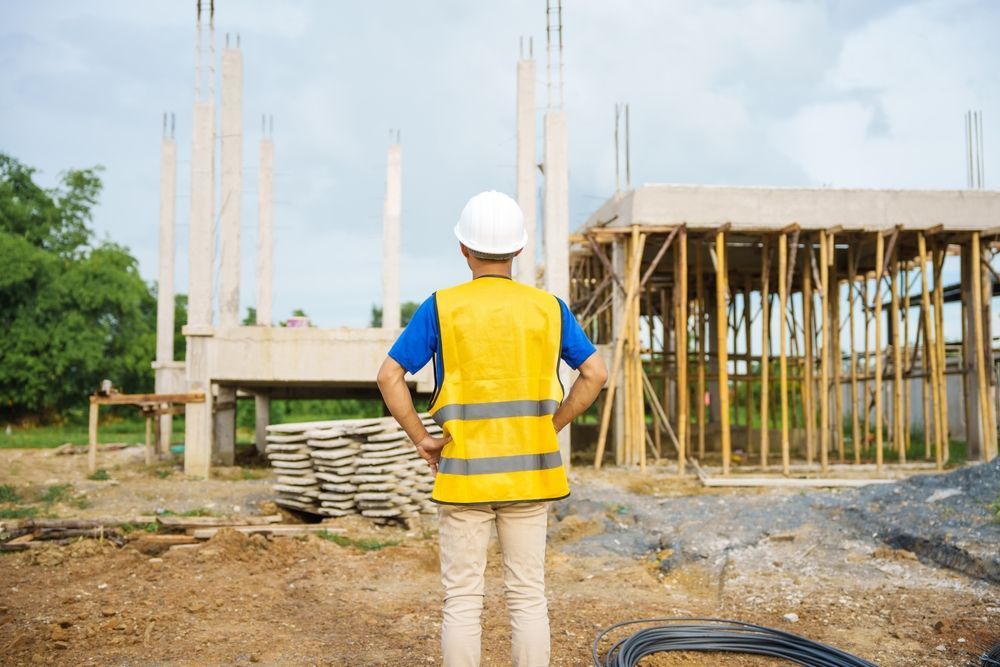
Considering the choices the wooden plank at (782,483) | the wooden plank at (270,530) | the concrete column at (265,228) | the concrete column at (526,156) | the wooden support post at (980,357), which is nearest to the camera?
the wooden plank at (270,530)

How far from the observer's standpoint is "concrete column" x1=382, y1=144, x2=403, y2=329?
537 inches

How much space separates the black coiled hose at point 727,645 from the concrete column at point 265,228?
13.4m

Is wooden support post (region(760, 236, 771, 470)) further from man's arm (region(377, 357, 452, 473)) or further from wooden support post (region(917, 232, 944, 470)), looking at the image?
man's arm (region(377, 357, 452, 473))

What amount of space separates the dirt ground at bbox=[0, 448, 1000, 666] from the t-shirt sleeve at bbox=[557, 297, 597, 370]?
1.99 m

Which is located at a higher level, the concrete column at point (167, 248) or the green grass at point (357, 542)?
the concrete column at point (167, 248)

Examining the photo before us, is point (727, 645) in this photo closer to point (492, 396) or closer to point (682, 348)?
point (492, 396)

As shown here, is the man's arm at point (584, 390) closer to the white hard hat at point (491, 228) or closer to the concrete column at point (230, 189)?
the white hard hat at point (491, 228)

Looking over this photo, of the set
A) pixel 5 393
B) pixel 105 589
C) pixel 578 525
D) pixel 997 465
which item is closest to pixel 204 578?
pixel 105 589

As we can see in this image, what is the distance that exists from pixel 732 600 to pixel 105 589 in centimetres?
464

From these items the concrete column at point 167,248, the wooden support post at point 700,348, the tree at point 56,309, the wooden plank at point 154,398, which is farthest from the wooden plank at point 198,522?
the tree at point 56,309

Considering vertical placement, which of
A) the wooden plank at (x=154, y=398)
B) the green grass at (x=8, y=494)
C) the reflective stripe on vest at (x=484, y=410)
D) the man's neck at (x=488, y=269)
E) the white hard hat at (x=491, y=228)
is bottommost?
the green grass at (x=8, y=494)

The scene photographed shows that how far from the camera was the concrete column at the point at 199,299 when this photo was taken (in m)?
12.4

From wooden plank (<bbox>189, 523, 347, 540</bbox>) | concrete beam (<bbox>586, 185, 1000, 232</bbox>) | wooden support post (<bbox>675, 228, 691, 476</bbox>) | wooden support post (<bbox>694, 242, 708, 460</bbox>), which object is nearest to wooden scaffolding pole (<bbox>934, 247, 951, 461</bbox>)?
concrete beam (<bbox>586, 185, 1000, 232</bbox>)

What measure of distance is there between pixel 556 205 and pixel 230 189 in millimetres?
5249
